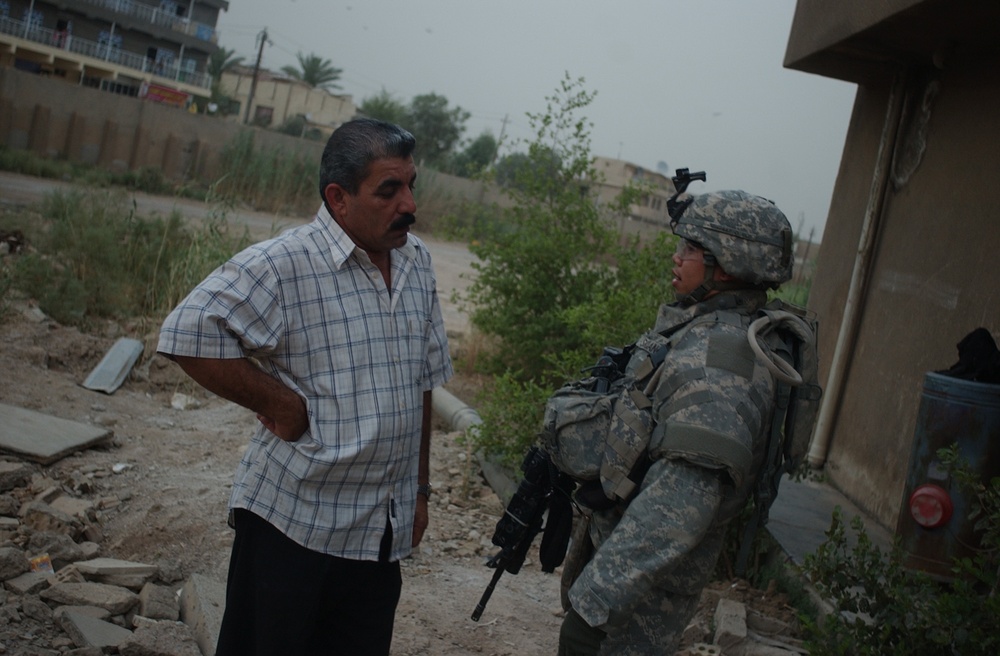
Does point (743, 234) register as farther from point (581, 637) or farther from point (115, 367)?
point (115, 367)

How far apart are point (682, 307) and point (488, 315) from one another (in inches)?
225

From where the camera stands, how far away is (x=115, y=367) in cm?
678

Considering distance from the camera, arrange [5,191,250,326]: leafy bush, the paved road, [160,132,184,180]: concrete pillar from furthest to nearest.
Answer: [160,132,184,180]: concrete pillar → the paved road → [5,191,250,326]: leafy bush

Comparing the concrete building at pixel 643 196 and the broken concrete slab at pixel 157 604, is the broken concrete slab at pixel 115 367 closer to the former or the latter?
the broken concrete slab at pixel 157 604

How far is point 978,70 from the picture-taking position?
4867 millimetres

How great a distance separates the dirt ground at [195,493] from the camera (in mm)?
4027

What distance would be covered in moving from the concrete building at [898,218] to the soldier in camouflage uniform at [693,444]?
2.52 m

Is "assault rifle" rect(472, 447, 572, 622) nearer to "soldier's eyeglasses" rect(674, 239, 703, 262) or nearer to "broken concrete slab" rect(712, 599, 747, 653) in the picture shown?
"soldier's eyeglasses" rect(674, 239, 703, 262)

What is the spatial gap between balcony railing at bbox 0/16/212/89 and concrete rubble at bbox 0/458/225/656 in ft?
119

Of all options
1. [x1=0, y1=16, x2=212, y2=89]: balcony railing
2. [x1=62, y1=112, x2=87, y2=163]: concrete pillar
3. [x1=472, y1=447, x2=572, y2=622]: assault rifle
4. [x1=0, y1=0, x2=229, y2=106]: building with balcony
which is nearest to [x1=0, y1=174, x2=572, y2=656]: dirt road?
[x1=472, y1=447, x2=572, y2=622]: assault rifle

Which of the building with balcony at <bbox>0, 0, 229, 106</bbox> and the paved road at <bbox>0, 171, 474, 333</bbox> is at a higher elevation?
the building with balcony at <bbox>0, 0, 229, 106</bbox>

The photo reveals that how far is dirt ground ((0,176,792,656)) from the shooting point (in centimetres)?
403

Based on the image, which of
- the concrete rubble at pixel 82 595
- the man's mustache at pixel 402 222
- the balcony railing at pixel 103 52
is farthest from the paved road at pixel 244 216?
the balcony railing at pixel 103 52

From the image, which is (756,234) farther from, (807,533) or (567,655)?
(807,533)
